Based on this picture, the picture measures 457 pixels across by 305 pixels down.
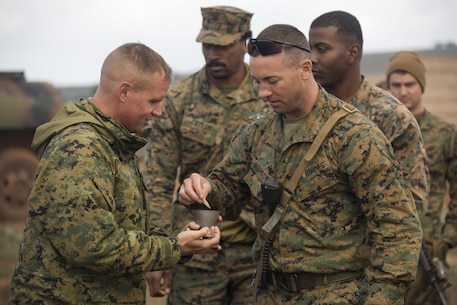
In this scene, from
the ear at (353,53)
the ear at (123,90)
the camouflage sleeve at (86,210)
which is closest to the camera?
the camouflage sleeve at (86,210)

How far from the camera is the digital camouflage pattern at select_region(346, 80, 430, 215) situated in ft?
19.5

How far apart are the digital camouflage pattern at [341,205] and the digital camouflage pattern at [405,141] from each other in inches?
41.9

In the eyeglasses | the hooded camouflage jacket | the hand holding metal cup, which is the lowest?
the hooded camouflage jacket

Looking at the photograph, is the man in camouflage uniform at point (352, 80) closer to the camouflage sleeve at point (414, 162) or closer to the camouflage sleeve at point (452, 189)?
the camouflage sleeve at point (414, 162)

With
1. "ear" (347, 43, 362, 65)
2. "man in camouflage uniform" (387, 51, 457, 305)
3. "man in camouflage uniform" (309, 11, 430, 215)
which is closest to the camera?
"man in camouflage uniform" (309, 11, 430, 215)

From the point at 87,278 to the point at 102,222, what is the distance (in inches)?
14.5

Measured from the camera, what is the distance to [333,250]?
4.93 metres

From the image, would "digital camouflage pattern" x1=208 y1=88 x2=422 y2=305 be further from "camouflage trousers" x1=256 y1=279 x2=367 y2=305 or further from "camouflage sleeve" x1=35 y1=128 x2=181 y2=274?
"camouflage sleeve" x1=35 y1=128 x2=181 y2=274

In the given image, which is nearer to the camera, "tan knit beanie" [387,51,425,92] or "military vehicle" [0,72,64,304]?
"tan knit beanie" [387,51,425,92]

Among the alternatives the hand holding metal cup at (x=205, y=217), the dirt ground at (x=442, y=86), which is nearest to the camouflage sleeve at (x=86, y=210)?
the hand holding metal cup at (x=205, y=217)

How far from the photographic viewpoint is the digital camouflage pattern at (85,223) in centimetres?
435

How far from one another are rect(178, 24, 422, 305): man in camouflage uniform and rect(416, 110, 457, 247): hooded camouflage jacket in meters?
3.30

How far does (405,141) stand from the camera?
6.04m

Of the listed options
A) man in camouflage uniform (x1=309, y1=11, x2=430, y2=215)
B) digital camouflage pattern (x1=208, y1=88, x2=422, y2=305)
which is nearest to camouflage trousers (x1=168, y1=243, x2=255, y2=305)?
man in camouflage uniform (x1=309, y1=11, x2=430, y2=215)
